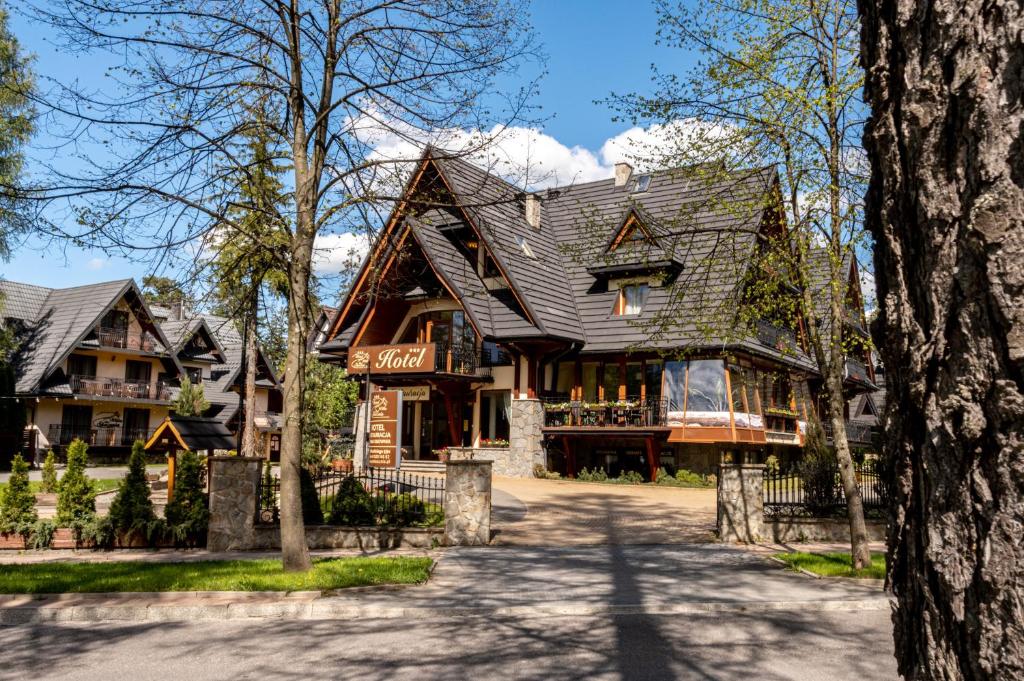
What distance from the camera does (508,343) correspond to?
89.9ft

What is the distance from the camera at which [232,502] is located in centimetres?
1288

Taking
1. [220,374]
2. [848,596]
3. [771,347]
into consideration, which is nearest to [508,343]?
[771,347]

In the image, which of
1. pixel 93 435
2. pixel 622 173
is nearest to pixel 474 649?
pixel 622 173

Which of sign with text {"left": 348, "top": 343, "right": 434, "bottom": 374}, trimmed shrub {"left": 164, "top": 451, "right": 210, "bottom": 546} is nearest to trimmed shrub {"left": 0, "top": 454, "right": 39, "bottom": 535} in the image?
trimmed shrub {"left": 164, "top": 451, "right": 210, "bottom": 546}

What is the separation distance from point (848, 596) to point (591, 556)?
4.08 meters

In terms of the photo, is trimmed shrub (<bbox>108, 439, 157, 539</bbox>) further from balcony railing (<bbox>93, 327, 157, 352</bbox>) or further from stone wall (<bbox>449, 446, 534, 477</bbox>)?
balcony railing (<bbox>93, 327, 157, 352</bbox>)

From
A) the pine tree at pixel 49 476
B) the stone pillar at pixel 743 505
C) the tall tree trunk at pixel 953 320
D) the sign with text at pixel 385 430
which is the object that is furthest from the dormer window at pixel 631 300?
the tall tree trunk at pixel 953 320

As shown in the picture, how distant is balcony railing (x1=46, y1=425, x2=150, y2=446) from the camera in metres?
41.2

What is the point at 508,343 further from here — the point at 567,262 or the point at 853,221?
the point at 853,221

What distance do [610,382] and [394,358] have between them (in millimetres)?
7602

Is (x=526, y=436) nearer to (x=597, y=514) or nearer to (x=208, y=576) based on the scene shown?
(x=597, y=514)

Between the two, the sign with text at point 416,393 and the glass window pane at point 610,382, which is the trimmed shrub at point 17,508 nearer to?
the sign with text at point 416,393

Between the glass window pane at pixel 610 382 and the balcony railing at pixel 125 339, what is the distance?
28.6m

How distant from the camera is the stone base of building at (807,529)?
1431 centimetres
